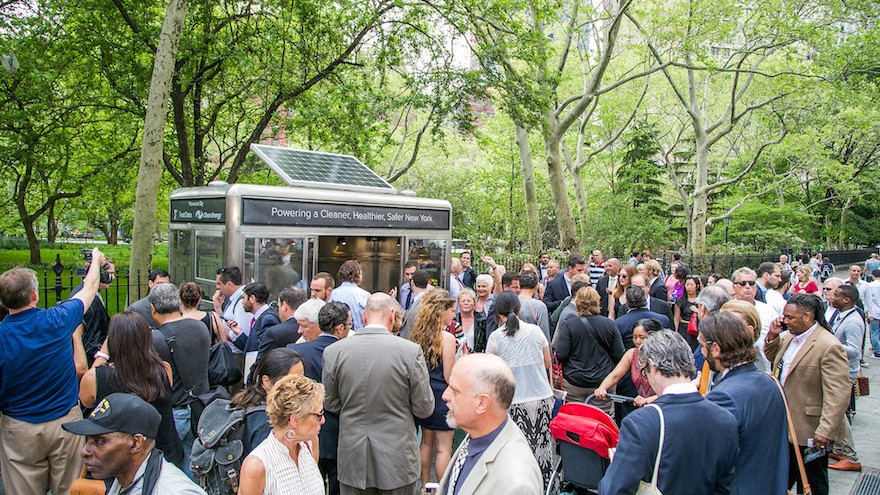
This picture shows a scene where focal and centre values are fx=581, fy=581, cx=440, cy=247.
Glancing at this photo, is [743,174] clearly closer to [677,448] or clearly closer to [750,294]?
[750,294]

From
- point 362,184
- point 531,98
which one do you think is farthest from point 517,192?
point 362,184

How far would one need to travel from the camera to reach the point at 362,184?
9.78m

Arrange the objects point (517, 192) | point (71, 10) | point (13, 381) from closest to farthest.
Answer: point (13, 381) → point (71, 10) → point (517, 192)

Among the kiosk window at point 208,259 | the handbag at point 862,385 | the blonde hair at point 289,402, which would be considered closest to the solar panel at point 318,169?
the kiosk window at point 208,259

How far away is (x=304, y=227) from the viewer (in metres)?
8.49

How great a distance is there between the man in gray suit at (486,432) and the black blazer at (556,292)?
6.94 meters

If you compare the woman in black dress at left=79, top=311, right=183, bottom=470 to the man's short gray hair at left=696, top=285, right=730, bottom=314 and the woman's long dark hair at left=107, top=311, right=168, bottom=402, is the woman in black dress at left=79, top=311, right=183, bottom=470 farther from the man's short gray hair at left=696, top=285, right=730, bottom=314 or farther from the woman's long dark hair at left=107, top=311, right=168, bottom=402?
the man's short gray hair at left=696, top=285, right=730, bottom=314

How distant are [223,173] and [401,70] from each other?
7653mm

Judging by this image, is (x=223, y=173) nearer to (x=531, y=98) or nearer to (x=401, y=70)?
(x=401, y=70)

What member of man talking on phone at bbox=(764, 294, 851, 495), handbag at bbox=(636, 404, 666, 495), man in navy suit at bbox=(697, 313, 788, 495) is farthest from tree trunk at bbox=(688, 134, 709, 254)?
Answer: handbag at bbox=(636, 404, 666, 495)

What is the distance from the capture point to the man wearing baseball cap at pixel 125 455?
247cm

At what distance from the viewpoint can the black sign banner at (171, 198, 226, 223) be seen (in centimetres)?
793

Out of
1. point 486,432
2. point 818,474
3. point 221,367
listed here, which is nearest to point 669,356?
point 486,432

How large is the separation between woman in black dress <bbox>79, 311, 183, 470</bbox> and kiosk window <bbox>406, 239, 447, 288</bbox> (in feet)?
20.9
